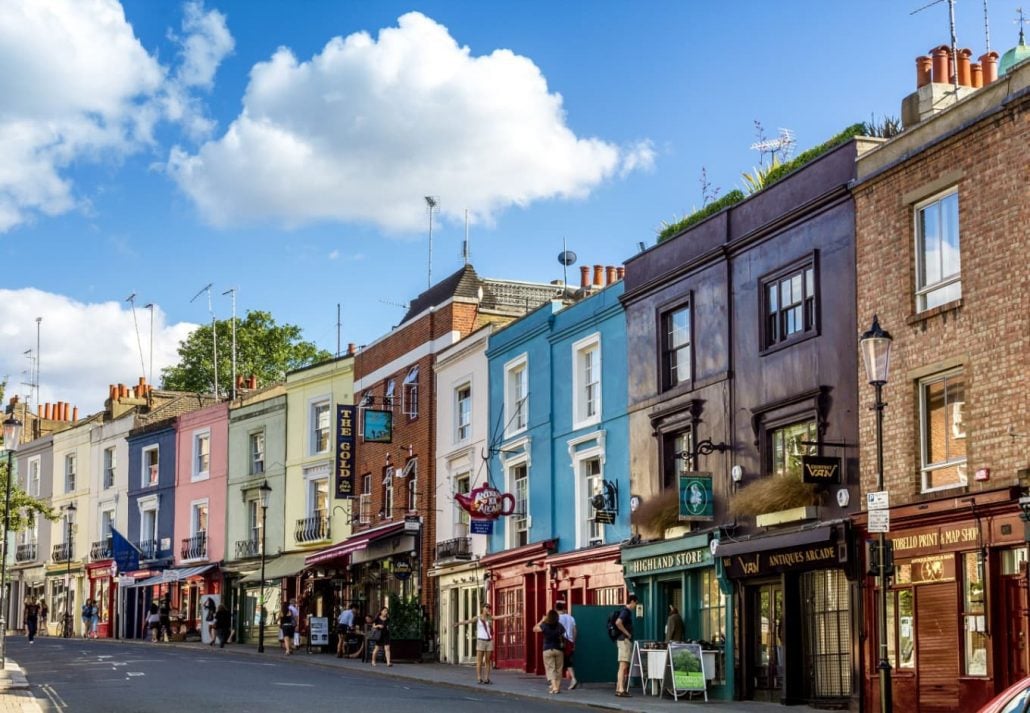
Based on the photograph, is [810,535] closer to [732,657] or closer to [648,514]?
[732,657]

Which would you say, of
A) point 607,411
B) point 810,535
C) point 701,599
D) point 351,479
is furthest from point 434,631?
point 810,535

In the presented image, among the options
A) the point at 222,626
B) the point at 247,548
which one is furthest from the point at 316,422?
the point at 222,626

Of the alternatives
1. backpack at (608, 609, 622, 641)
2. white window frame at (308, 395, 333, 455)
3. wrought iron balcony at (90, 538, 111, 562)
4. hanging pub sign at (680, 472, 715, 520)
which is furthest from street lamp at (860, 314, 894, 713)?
wrought iron balcony at (90, 538, 111, 562)

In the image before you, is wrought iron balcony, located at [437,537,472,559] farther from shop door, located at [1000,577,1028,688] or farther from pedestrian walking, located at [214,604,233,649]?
shop door, located at [1000,577,1028,688]

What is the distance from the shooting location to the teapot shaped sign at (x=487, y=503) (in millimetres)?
37625

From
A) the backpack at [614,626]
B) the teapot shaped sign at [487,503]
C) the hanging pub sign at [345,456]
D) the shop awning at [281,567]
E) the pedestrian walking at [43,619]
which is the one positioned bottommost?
the pedestrian walking at [43,619]

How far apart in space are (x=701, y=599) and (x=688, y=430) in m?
3.25

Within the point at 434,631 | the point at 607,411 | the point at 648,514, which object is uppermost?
the point at 607,411

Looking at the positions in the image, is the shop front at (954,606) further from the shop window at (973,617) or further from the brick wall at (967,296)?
the brick wall at (967,296)

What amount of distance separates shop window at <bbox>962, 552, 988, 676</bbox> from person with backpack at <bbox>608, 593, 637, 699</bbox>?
283 inches

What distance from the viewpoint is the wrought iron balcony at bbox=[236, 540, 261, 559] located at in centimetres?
5359

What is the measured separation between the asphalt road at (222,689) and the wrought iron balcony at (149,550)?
73.9 feet

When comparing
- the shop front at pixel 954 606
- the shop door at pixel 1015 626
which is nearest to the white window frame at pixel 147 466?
the shop front at pixel 954 606

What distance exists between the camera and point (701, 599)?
95.0 ft
